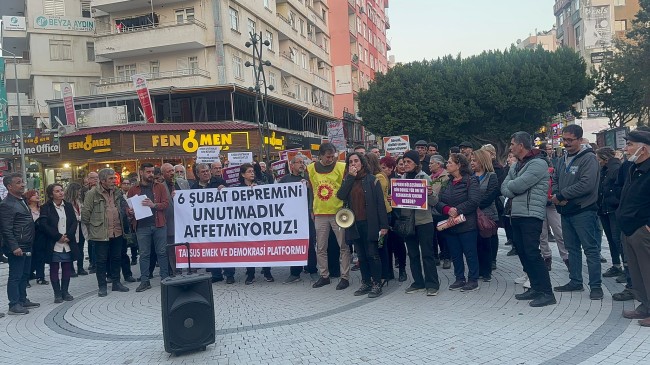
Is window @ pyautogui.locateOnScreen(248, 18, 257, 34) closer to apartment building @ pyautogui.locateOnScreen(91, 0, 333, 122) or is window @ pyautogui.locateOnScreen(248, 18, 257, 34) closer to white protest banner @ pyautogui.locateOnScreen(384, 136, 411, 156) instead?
apartment building @ pyautogui.locateOnScreen(91, 0, 333, 122)

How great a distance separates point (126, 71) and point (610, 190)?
1262 inches

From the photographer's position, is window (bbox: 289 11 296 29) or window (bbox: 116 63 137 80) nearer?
window (bbox: 116 63 137 80)

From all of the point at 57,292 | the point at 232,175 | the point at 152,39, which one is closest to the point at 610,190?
the point at 232,175

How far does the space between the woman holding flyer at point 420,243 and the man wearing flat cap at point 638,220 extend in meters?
2.49

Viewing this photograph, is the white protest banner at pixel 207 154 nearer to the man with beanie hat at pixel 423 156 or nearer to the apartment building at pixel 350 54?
the man with beanie hat at pixel 423 156

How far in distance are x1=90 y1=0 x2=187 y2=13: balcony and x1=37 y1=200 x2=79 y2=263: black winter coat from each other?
26.4m

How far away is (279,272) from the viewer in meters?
10.2

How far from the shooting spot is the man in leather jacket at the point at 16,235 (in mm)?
7863

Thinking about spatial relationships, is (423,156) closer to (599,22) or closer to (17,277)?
(17,277)

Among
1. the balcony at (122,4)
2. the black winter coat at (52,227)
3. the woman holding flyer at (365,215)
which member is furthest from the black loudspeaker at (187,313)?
the balcony at (122,4)

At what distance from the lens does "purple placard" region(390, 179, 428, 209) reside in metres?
7.46

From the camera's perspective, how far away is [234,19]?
1321 inches

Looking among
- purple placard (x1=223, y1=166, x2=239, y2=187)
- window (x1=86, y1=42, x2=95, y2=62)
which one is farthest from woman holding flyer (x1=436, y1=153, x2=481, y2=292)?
window (x1=86, y1=42, x2=95, y2=62)

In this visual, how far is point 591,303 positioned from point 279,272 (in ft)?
18.4
